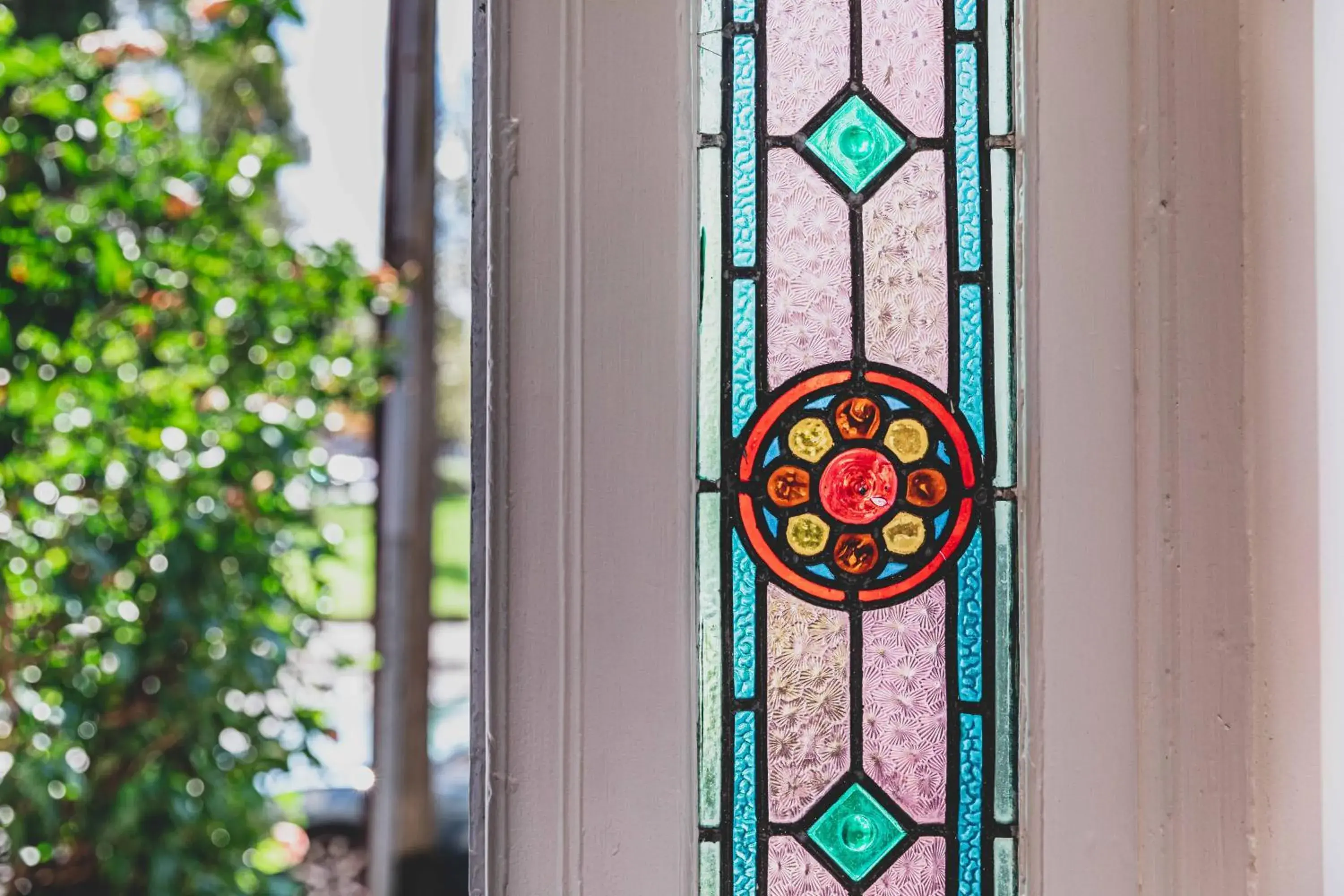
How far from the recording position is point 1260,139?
667 mm

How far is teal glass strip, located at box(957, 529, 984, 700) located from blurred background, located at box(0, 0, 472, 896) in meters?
0.46

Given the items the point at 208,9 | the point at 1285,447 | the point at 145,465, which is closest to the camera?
the point at 1285,447

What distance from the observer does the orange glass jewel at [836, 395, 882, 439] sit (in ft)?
2.30

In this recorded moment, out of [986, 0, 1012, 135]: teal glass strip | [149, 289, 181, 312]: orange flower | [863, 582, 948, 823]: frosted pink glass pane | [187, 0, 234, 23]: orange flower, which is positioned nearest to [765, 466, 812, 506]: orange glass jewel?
[863, 582, 948, 823]: frosted pink glass pane

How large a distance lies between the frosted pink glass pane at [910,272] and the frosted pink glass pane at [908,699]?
0.63 ft

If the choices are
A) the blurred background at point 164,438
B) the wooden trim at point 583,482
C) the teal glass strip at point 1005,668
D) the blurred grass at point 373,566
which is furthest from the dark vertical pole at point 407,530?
the teal glass strip at point 1005,668

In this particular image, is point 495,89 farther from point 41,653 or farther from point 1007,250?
point 41,653

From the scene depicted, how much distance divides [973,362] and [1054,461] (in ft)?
0.33

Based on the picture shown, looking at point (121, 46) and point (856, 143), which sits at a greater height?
point (121, 46)

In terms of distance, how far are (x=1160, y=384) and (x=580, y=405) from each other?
1.49ft

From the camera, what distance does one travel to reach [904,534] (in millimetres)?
700

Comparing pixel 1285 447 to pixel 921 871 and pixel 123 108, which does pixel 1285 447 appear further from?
pixel 123 108

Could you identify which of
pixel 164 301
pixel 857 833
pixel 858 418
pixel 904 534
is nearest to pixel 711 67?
pixel 858 418

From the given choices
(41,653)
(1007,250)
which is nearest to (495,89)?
(1007,250)
